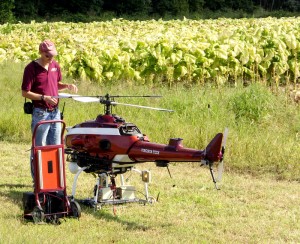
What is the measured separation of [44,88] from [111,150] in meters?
1.23

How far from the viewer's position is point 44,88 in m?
9.31

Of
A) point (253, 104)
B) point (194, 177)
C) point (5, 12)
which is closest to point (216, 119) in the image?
point (253, 104)

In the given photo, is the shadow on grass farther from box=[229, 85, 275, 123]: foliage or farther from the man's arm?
box=[229, 85, 275, 123]: foliage

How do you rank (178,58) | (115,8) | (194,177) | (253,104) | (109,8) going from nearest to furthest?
1. (194,177)
2. (253,104)
3. (178,58)
4. (115,8)
5. (109,8)

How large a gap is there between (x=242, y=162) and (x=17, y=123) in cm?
428

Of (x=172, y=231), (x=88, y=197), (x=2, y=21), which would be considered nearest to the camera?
(x=172, y=231)

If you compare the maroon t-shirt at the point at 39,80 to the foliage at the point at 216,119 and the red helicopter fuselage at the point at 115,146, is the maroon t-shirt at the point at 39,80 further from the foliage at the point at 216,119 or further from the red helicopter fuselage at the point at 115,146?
the foliage at the point at 216,119

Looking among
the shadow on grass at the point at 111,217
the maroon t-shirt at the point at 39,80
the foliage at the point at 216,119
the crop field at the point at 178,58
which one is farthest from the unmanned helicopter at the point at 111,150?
the crop field at the point at 178,58

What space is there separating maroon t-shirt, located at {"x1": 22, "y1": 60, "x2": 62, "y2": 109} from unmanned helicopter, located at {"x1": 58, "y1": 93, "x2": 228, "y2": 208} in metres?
0.50

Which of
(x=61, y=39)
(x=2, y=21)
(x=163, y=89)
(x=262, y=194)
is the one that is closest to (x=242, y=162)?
(x=262, y=194)

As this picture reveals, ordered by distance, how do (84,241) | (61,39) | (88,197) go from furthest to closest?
(61,39) < (88,197) < (84,241)

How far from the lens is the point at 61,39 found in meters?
18.9

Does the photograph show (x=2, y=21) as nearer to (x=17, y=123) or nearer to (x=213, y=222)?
(x=17, y=123)

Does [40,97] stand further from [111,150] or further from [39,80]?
[111,150]
